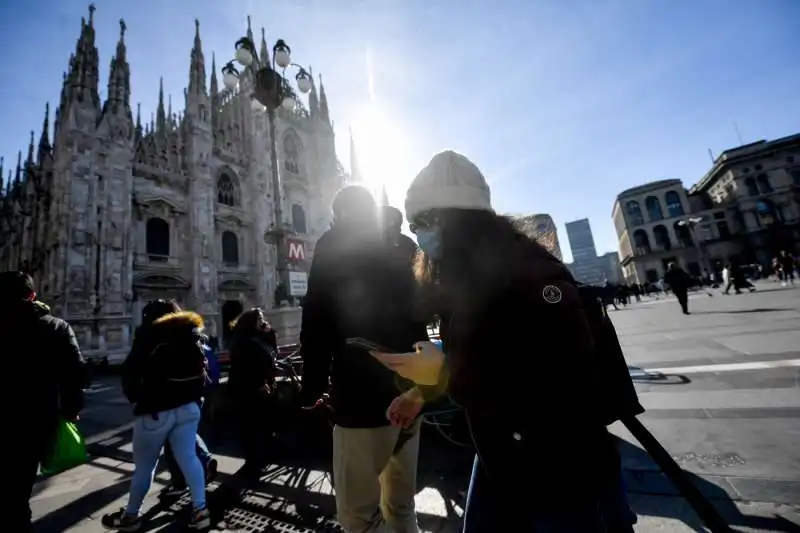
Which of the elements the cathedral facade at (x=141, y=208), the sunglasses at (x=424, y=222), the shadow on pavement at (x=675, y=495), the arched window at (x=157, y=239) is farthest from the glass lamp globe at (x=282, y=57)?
the arched window at (x=157, y=239)

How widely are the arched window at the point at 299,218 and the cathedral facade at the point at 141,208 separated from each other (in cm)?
16

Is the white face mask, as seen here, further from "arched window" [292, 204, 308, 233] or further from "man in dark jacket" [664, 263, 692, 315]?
"arched window" [292, 204, 308, 233]

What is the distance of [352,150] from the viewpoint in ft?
103

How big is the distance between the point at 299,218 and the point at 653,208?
46819mm

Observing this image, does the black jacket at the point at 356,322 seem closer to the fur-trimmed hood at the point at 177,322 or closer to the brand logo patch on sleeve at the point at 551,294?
the brand logo patch on sleeve at the point at 551,294

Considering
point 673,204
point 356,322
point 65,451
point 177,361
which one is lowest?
point 65,451

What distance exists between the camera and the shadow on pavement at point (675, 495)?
70.1 inches

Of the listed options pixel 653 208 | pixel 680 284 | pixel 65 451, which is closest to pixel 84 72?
pixel 65 451

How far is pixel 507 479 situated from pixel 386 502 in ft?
3.74

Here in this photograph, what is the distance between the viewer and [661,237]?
148 ft

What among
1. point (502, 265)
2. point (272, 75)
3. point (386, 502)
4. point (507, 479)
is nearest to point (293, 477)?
point (386, 502)

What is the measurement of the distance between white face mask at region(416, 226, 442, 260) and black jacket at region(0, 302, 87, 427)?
114 inches

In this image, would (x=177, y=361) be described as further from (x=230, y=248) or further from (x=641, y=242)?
(x=641, y=242)

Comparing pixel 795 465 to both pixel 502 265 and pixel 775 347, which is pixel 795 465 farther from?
pixel 775 347
